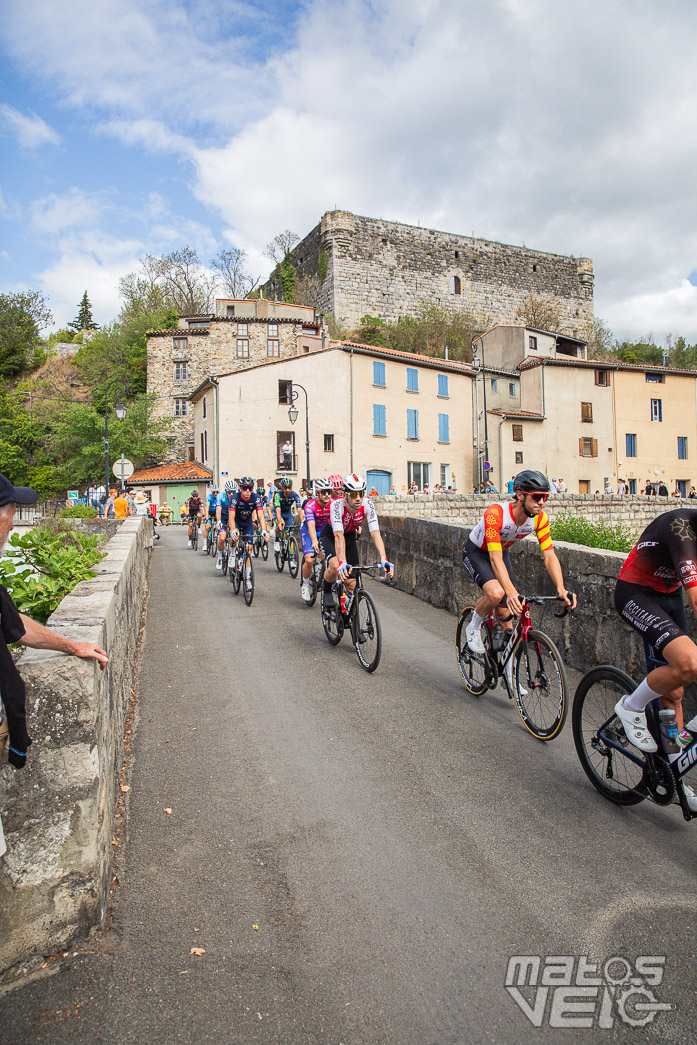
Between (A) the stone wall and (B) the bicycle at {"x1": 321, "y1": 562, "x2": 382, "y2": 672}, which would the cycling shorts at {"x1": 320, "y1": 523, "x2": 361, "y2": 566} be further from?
(A) the stone wall

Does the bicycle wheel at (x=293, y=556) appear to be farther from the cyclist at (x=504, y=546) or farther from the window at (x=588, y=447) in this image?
the window at (x=588, y=447)

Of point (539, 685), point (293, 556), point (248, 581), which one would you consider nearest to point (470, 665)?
point (539, 685)

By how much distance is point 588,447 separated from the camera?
46344mm

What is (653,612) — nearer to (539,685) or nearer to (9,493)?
(539,685)

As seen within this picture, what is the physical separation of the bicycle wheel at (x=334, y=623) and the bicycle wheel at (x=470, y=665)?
1.68 meters

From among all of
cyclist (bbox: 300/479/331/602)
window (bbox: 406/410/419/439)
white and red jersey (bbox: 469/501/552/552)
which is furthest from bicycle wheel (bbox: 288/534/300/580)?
window (bbox: 406/410/419/439)

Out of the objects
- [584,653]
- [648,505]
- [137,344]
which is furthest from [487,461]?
[584,653]

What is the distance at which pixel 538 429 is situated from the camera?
45.2 m

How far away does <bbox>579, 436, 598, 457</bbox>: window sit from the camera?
46.2 metres

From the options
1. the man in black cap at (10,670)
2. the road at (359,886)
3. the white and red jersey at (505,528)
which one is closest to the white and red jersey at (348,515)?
the white and red jersey at (505,528)

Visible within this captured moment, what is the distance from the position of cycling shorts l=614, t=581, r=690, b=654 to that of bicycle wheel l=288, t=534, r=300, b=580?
1056 cm

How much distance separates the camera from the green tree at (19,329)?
61406 millimetres

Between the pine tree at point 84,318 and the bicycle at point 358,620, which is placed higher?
the pine tree at point 84,318

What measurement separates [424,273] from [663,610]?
66442 millimetres
